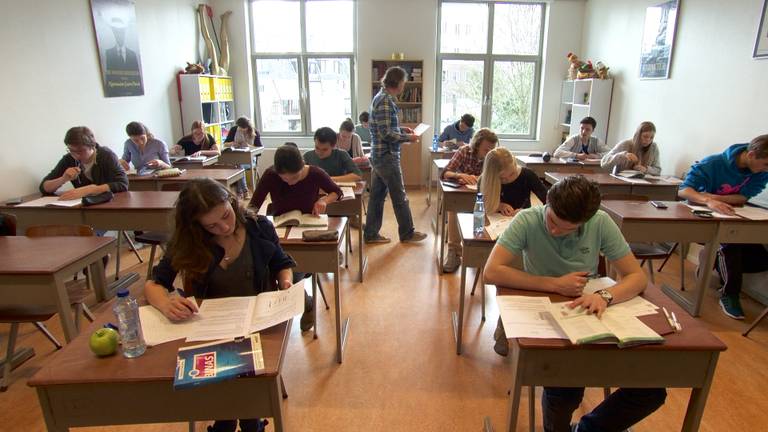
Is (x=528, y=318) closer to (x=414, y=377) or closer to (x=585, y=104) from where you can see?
(x=414, y=377)

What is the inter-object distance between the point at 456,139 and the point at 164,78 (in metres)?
4.37

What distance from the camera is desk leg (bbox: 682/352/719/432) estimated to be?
1.51 metres

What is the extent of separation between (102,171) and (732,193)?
16.7 feet

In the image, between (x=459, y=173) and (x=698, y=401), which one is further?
(x=459, y=173)

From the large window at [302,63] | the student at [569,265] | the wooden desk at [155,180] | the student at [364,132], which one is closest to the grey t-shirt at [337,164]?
the wooden desk at [155,180]

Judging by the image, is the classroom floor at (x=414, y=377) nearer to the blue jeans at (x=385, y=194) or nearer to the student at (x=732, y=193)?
the student at (x=732, y=193)

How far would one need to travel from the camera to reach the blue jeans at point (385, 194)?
15.4 feet

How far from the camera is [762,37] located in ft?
12.8

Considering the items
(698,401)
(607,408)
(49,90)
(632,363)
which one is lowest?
(607,408)

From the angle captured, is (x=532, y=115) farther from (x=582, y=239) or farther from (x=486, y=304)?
(x=582, y=239)

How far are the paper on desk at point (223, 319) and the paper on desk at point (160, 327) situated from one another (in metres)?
0.03

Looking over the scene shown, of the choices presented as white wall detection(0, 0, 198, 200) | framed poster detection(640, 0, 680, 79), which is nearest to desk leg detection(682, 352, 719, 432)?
framed poster detection(640, 0, 680, 79)

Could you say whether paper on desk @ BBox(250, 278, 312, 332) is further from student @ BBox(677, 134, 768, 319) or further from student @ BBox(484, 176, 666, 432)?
student @ BBox(677, 134, 768, 319)

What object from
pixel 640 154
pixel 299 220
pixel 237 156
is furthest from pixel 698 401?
pixel 237 156
